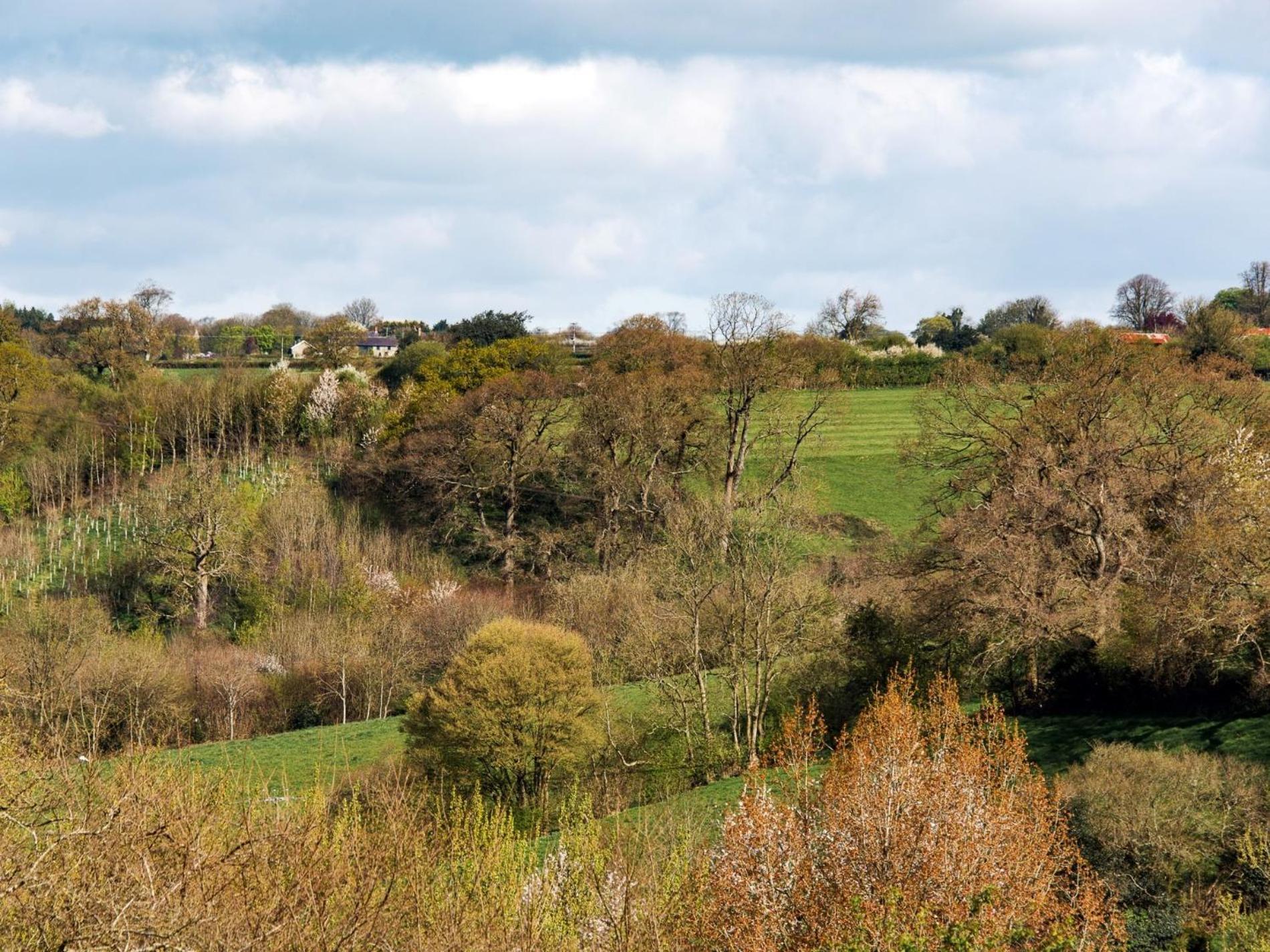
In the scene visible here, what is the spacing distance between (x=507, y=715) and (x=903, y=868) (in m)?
16.3

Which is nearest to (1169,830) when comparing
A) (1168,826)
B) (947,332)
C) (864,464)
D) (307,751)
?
(1168,826)

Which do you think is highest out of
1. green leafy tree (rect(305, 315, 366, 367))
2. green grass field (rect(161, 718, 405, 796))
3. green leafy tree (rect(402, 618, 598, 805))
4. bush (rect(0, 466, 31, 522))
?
green leafy tree (rect(305, 315, 366, 367))

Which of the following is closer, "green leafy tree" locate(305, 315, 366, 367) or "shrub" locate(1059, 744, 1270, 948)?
"shrub" locate(1059, 744, 1270, 948)

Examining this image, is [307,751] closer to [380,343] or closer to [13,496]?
[13,496]

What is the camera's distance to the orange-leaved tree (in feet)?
44.2

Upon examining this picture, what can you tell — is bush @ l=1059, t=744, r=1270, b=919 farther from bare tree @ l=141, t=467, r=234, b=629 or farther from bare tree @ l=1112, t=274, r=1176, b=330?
bare tree @ l=1112, t=274, r=1176, b=330

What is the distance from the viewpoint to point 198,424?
65562mm

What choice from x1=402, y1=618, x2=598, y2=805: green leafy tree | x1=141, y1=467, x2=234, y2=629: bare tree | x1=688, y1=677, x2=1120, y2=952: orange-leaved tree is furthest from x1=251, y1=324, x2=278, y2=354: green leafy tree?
x1=688, y1=677, x2=1120, y2=952: orange-leaved tree

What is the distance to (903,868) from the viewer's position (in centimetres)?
1520

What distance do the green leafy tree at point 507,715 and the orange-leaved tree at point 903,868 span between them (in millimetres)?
11034

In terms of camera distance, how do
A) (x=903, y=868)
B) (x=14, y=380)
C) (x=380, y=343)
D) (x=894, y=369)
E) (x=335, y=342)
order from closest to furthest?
(x=903, y=868), (x=14, y=380), (x=894, y=369), (x=335, y=342), (x=380, y=343)

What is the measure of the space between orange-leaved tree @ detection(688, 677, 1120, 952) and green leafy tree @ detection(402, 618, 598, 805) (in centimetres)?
1103

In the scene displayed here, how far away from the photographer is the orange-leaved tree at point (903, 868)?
13477 millimetres

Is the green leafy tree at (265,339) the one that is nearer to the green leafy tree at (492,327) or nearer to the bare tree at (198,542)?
the green leafy tree at (492,327)
